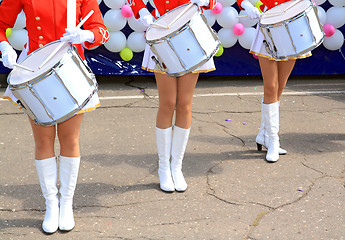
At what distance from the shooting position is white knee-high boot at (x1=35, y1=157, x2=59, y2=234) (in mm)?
3107

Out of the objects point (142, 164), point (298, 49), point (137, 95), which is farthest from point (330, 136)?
point (137, 95)

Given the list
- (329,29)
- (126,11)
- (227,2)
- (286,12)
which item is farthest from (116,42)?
(286,12)

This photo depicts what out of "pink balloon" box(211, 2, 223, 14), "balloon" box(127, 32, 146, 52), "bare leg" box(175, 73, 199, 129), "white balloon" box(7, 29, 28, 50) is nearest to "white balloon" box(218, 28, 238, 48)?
"pink balloon" box(211, 2, 223, 14)

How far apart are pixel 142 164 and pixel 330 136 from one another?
182 centimetres

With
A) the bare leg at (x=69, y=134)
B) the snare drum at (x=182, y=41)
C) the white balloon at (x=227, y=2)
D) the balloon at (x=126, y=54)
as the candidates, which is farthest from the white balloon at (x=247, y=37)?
the bare leg at (x=69, y=134)

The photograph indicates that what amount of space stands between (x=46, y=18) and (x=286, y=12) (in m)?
1.79

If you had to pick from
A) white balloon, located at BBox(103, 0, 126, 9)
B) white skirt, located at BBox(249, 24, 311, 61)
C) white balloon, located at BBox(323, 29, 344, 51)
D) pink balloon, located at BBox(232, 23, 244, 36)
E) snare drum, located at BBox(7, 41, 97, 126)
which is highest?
snare drum, located at BBox(7, 41, 97, 126)

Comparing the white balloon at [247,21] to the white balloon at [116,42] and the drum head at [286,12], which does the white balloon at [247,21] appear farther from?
the drum head at [286,12]

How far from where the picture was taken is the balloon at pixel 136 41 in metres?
6.42

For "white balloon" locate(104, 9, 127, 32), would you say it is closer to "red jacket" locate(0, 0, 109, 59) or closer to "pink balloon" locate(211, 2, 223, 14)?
"pink balloon" locate(211, 2, 223, 14)

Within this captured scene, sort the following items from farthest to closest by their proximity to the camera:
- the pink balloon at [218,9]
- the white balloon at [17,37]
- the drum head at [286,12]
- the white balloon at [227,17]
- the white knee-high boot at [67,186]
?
the white balloon at [227,17], the pink balloon at [218,9], the white balloon at [17,37], the drum head at [286,12], the white knee-high boot at [67,186]

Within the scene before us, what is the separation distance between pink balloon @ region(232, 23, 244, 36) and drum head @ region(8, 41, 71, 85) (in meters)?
3.91

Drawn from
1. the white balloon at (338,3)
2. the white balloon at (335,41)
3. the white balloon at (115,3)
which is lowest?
the white balloon at (335,41)

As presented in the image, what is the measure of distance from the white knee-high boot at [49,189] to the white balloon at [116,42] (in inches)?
134
